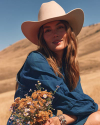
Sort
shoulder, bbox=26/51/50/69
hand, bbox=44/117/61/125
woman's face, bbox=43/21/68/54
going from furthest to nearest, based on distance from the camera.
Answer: woman's face, bbox=43/21/68/54 < shoulder, bbox=26/51/50/69 < hand, bbox=44/117/61/125

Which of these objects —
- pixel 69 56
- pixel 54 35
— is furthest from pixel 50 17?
pixel 69 56

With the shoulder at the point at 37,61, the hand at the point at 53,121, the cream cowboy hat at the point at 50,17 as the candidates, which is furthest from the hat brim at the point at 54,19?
the hand at the point at 53,121

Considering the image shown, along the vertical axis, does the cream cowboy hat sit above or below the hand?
above

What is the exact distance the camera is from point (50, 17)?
84.5 inches

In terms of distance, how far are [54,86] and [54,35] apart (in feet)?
2.54

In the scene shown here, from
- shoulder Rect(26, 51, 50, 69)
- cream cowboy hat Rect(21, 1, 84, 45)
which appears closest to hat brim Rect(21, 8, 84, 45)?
cream cowboy hat Rect(21, 1, 84, 45)

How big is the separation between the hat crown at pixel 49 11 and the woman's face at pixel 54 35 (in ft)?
0.37

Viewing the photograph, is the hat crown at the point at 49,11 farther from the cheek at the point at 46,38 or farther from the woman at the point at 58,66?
the cheek at the point at 46,38

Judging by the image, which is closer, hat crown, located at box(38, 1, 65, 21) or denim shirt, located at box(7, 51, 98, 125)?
denim shirt, located at box(7, 51, 98, 125)

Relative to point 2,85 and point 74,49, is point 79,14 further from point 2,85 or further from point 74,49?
point 2,85

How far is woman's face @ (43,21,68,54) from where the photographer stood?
2.15 metres

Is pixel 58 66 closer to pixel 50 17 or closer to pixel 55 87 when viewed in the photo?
pixel 55 87

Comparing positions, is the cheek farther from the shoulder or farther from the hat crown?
the shoulder

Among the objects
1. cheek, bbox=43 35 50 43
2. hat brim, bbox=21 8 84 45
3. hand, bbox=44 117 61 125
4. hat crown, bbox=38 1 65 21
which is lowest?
hand, bbox=44 117 61 125
